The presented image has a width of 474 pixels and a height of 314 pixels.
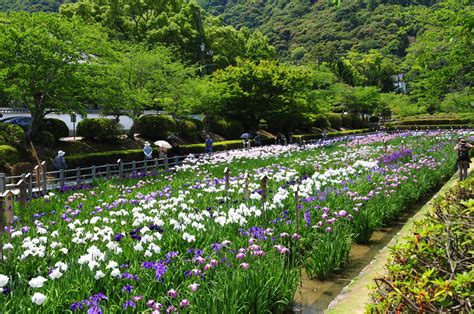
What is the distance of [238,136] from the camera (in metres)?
29.4

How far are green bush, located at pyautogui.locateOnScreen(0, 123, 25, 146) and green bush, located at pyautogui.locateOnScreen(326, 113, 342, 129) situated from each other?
33820 millimetres

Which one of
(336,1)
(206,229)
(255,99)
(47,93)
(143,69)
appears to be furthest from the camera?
(255,99)

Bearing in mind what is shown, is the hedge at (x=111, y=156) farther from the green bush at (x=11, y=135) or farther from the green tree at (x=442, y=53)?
the green tree at (x=442, y=53)

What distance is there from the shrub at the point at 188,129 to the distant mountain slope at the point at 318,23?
6919 cm

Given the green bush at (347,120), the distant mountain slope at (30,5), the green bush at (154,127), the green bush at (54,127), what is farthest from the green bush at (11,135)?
the distant mountain slope at (30,5)

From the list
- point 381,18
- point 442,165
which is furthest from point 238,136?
point 381,18

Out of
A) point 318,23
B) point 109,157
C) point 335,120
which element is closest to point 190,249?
point 109,157

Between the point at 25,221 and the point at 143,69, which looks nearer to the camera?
the point at 25,221

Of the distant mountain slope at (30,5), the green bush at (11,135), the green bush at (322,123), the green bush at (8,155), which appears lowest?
the green bush at (322,123)

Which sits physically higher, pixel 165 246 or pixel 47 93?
pixel 47 93

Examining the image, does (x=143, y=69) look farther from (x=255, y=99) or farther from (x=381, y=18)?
(x=381, y=18)

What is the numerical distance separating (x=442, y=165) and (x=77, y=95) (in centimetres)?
1374

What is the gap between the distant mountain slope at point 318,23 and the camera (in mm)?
96875

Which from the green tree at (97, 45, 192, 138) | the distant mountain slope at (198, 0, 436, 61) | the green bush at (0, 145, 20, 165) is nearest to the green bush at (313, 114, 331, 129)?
the green tree at (97, 45, 192, 138)
